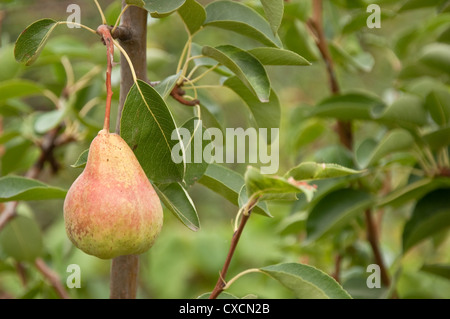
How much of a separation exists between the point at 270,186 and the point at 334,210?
0.50m

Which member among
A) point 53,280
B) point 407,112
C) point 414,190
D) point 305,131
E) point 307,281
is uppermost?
point 305,131

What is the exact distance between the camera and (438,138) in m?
0.95

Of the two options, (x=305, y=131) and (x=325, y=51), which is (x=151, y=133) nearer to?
(x=325, y=51)

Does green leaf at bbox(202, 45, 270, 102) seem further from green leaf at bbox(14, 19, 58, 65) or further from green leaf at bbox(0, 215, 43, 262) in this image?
green leaf at bbox(0, 215, 43, 262)

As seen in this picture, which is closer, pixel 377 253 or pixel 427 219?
pixel 427 219

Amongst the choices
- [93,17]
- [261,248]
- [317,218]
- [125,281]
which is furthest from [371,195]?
[93,17]

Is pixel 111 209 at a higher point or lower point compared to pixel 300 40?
lower

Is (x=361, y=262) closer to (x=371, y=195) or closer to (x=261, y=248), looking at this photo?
(x=371, y=195)

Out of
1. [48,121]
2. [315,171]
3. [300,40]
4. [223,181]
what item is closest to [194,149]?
[223,181]

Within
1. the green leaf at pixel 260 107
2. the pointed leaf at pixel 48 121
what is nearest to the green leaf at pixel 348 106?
the green leaf at pixel 260 107

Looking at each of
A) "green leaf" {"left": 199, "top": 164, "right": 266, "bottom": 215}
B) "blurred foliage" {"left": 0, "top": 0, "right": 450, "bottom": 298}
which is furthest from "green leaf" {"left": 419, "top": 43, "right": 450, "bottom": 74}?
"green leaf" {"left": 199, "top": 164, "right": 266, "bottom": 215}

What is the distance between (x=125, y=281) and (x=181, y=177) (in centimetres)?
17

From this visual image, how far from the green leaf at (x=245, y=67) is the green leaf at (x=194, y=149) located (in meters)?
0.07

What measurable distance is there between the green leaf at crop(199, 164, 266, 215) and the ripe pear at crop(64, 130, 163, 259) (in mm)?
138
